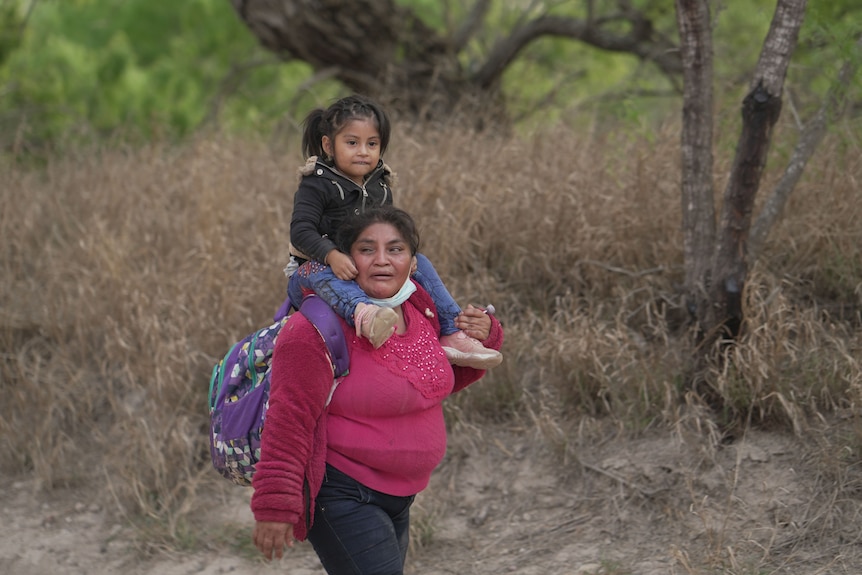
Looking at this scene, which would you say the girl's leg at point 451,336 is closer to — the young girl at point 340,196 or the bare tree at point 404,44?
the young girl at point 340,196

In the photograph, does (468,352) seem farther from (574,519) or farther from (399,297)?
(574,519)

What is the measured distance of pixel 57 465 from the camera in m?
5.10

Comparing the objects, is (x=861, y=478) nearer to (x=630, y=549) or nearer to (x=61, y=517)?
(x=630, y=549)

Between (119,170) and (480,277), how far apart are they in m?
2.94

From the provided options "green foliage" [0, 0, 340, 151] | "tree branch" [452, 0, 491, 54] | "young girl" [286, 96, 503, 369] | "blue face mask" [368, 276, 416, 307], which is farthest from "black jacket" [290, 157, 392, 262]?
"tree branch" [452, 0, 491, 54]

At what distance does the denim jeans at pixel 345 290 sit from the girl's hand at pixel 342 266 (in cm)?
2

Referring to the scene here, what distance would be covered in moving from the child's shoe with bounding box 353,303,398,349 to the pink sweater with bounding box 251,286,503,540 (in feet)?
0.36

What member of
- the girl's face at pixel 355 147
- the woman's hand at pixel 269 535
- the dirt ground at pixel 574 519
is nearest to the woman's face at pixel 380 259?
the girl's face at pixel 355 147

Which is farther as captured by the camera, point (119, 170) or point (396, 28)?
point (396, 28)

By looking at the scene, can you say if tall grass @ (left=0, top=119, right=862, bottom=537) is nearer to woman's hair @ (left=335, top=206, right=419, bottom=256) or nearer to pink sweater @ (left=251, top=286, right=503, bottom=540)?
pink sweater @ (left=251, top=286, right=503, bottom=540)

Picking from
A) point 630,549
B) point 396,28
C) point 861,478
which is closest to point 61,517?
point 630,549

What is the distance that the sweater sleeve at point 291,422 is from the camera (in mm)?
2354

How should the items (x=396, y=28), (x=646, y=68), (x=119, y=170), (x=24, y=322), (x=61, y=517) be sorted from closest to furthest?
(x=61, y=517) → (x=24, y=322) → (x=119, y=170) → (x=396, y=28) → (x=646, y=68)

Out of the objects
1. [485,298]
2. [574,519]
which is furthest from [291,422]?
[485,298]
